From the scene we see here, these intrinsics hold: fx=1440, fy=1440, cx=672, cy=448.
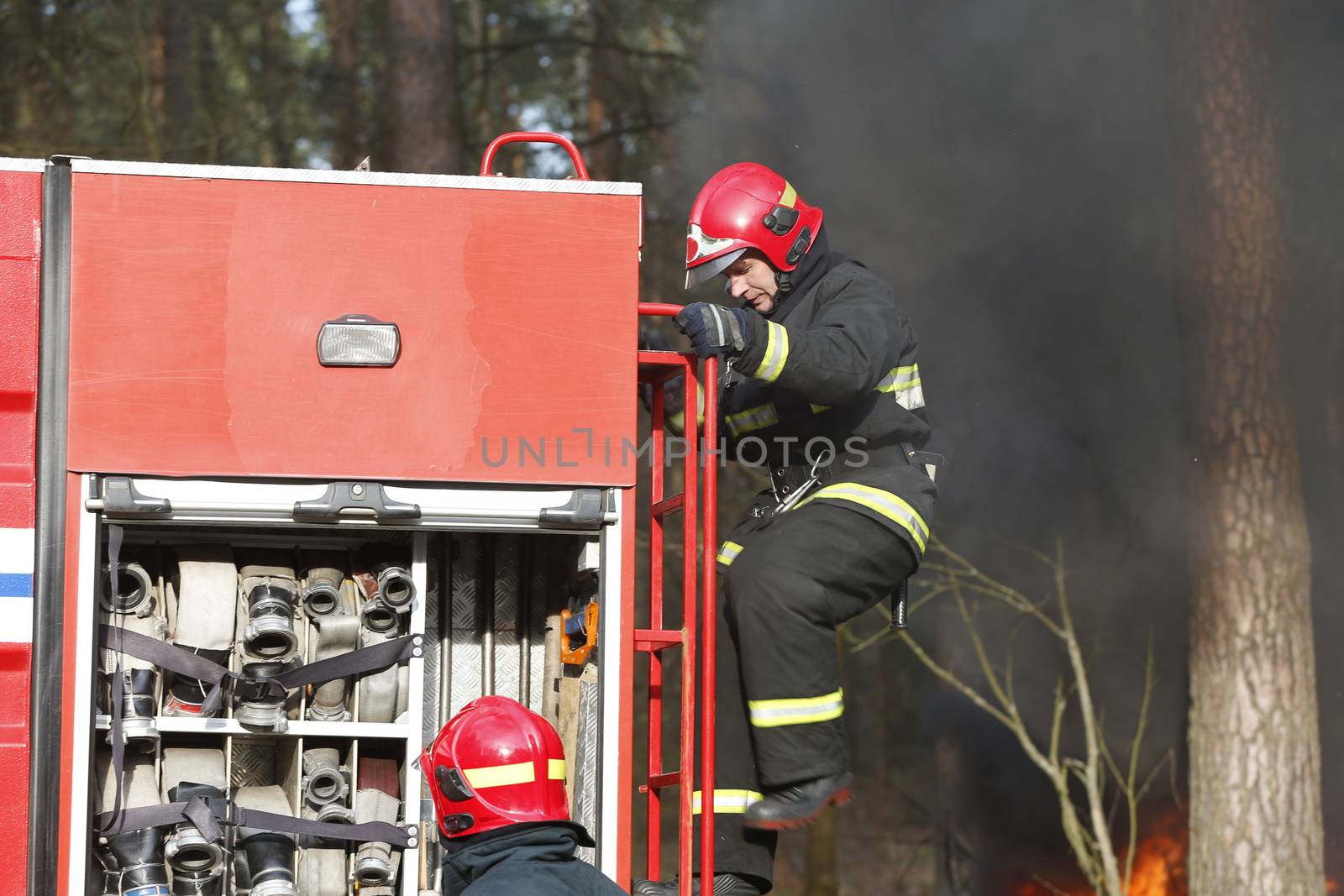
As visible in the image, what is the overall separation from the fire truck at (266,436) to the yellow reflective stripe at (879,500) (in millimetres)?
442

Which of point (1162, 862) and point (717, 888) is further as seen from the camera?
point (1162, 862)

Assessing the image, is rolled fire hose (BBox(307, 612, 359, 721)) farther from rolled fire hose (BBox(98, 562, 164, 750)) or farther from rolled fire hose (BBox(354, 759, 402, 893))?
rolled fire hose (BBox(98, 562, 164, 750))

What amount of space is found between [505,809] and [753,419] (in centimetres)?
142

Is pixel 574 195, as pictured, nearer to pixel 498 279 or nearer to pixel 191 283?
pixel 498 279

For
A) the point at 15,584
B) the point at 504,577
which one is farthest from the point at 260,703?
the point at 504,577

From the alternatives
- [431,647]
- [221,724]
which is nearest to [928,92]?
[431,647]

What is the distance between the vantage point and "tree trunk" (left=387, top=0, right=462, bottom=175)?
26.9 ft

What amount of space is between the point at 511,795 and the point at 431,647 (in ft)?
4.58

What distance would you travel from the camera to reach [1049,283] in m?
11.0

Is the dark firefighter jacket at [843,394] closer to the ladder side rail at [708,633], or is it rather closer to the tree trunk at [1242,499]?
the ladder side rail at [708,633]

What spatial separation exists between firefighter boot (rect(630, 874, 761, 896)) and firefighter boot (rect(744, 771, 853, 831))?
22cm

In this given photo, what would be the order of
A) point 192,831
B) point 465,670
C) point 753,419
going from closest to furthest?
point 192,831
point 753,419
point 465,670

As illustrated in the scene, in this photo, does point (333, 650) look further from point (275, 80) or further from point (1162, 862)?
point (275, 80)

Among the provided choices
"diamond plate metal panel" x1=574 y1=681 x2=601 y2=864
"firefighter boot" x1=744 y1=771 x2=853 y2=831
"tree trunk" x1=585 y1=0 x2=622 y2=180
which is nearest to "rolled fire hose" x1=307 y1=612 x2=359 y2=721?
"diamond plate metal panel" x1=574 y1=681 x2=601 y2=864
